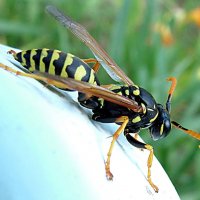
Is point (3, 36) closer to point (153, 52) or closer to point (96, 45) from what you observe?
point (153, 52)

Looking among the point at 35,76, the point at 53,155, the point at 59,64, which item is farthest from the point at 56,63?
the point at 53,155

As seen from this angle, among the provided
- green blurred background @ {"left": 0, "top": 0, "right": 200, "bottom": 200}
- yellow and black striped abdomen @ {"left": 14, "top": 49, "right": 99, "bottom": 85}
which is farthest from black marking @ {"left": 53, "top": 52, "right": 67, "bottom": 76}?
green blurred background @ {"left": 0, "top": 0, "right": 200, "bottom": 200}

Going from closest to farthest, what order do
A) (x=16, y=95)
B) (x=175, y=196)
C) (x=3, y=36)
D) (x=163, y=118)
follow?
(x=16, y=95), (x=175, y=196), (x=163, y=118), (x=3, y=36)

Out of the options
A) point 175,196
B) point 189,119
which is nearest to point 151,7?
point 189,119

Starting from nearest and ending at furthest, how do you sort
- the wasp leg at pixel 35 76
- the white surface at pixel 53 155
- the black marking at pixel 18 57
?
the white surface at pixel 53 155
the wasp leg at pixel 35 76
the black marking at pixel 18 57

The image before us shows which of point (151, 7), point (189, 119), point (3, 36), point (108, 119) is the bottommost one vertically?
point (3, 36)

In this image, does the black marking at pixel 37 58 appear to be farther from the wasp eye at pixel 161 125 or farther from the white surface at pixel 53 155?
the wasp eye at pixel 161 125

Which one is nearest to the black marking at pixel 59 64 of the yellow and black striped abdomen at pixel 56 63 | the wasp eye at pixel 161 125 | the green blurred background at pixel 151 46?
the yellow and black striped abdomen at pixel 56 63
